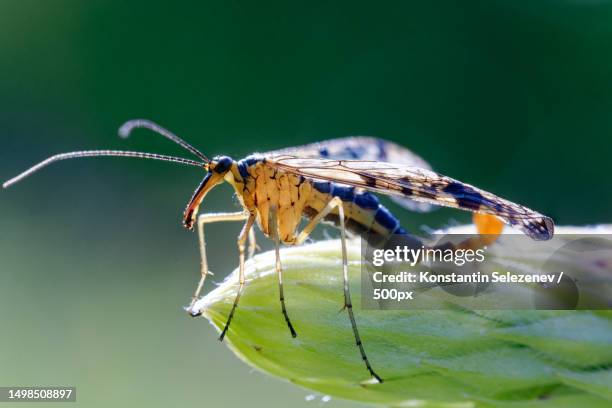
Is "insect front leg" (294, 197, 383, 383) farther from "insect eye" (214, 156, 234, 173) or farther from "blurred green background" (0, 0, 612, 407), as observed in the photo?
"blurred green background" (0, 0, 612, 407)

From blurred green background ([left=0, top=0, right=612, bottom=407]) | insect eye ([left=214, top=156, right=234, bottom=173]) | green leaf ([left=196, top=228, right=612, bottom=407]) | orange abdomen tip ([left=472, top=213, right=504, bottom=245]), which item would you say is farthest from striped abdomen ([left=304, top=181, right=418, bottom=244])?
blurred green background ([left=0, top=0, right=612, bottom=407])

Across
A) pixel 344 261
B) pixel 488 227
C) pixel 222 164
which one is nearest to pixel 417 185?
pixel 488 227

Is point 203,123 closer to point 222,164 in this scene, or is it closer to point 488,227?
point 222,164

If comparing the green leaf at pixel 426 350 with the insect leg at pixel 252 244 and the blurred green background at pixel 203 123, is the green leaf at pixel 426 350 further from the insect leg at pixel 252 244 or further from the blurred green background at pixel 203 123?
the blurred green background at pixel 203 123

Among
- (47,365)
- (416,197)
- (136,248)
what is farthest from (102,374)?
(416,197)

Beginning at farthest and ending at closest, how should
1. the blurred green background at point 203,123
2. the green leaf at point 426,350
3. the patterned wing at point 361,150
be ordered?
the blurred green background at point 203,123
the patterned wing at point 361,150
the green leaf at point 426,350

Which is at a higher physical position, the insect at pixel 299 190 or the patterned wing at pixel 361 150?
the patterned wing at pixel 361 150

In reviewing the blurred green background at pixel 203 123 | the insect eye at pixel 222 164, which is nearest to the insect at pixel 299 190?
the insect eye at pixel 222 164

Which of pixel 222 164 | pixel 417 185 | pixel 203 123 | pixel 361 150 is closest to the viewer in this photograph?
pixel 417 185
